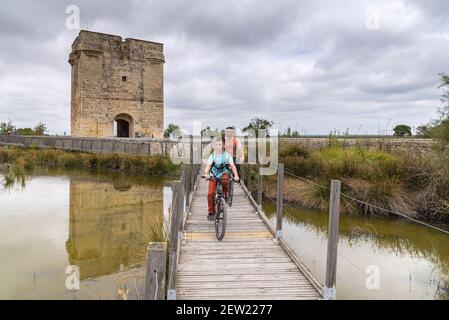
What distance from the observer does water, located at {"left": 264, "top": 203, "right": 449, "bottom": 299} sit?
20.5ft

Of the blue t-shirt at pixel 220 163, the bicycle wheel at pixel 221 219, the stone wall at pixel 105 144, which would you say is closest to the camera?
the bicycle wheel at pixel 221 219

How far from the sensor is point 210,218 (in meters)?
6.83

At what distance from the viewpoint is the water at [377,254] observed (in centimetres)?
625

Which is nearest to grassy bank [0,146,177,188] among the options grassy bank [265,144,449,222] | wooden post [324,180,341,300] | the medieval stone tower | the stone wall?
the stone wall

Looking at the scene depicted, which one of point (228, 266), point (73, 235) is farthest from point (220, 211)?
point (73, 235)

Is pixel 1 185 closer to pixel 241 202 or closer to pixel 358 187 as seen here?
pixel 241 202

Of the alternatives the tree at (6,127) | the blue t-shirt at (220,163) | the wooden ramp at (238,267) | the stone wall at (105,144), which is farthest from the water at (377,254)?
the tree at (6,127)

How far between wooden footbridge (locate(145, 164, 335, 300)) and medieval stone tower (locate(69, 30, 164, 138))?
22678mm

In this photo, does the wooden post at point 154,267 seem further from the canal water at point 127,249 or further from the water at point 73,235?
the water at point 73,235

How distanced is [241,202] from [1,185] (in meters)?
11.3

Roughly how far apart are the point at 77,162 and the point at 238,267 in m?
20.1

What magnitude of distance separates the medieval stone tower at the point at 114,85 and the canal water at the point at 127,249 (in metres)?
14.8

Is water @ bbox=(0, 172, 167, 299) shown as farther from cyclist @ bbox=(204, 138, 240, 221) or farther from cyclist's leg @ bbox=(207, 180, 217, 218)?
cyclist @ bbox=(204, 138, 240, 221)
